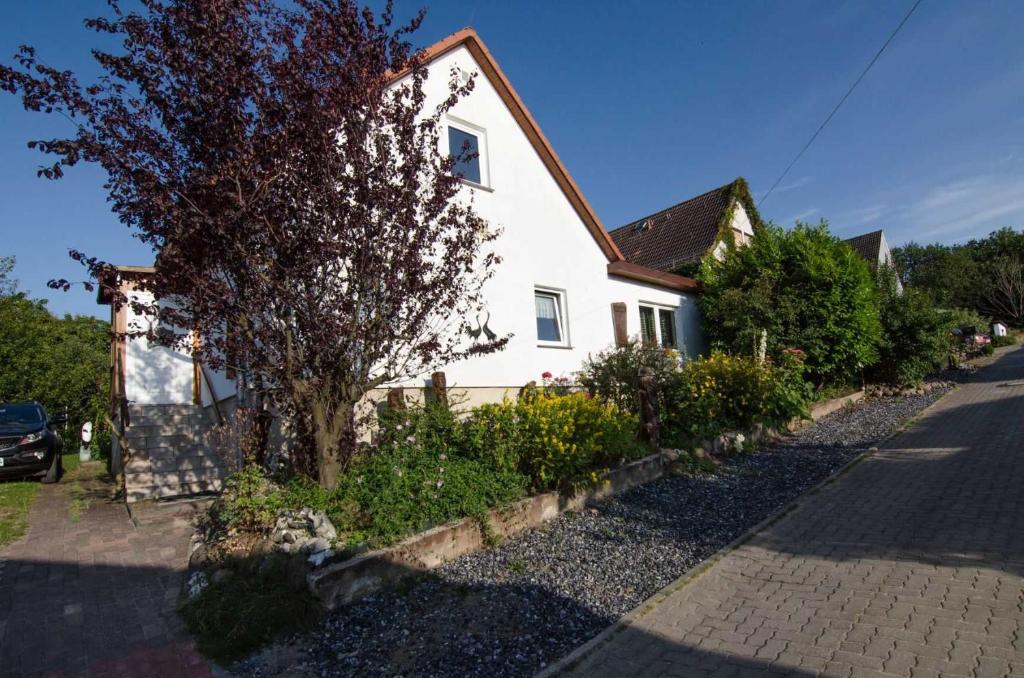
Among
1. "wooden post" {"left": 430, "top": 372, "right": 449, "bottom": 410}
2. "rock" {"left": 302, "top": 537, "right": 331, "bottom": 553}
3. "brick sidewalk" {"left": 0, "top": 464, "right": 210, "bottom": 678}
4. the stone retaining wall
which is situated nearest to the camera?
"brick sidewalk" {"left": 0, "top": 464, "right": 210, "bottom": 678}

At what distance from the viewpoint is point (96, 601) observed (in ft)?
14.7

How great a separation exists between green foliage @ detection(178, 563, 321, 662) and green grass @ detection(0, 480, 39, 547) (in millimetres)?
4079

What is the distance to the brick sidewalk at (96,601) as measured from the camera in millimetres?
3555

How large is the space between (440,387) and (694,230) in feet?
50.0

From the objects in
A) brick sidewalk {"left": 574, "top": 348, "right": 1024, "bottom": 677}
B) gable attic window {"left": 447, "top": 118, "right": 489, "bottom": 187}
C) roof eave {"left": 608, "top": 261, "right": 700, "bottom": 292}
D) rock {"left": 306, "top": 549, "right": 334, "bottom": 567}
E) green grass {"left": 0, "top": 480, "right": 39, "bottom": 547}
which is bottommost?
brick sidewalk {"left": 574, "top": 348, "right": 1024, "bottom": 677}

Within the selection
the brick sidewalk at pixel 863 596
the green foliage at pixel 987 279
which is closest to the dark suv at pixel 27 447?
the brick sidewalk at pixel 863 596

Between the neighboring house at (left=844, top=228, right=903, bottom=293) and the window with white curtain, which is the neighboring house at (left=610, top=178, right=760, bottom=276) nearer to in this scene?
the window with white curtain

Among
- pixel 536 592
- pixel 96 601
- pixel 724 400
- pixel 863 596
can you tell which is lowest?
pixel 863 596

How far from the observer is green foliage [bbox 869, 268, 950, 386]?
15014mm

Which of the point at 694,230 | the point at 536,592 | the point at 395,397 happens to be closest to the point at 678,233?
the point at 694,230

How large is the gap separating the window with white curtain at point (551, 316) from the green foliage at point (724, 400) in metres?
2.48

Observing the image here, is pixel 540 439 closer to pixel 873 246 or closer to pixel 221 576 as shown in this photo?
pixel 221 576

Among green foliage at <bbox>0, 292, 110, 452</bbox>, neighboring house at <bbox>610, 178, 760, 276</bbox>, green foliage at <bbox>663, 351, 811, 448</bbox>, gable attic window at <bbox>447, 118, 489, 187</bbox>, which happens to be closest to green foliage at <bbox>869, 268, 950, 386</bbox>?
neighboring house at <bbox>610, 178, 760, 276</bbox>

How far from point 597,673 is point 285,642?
215 cm
